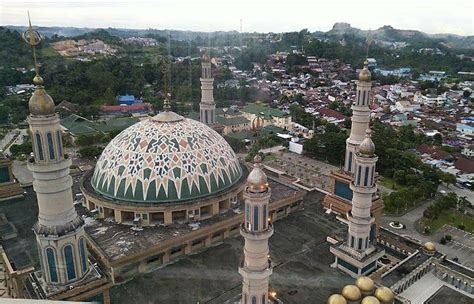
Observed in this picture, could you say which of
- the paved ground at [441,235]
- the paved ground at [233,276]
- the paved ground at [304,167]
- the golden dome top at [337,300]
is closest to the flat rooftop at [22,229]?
the paved ground at [233,276]

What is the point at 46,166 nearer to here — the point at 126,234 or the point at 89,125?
the point at 126,234

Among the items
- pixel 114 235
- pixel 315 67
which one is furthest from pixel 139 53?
pixel 114 235

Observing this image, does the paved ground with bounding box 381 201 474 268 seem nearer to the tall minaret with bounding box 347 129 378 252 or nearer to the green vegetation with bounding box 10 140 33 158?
the tall minaret with bounding box 347 129 378 252

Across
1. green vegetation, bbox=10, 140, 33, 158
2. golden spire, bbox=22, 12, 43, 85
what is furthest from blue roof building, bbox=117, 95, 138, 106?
golden spire, bbox=22, 12, 43, 85

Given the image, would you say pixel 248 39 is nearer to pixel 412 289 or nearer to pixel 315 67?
pixel 315 67

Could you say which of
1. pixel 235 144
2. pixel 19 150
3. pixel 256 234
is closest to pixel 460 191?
pixel 235 144

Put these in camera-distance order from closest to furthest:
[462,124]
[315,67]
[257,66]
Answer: [462,124], [257,66], [315,67]
